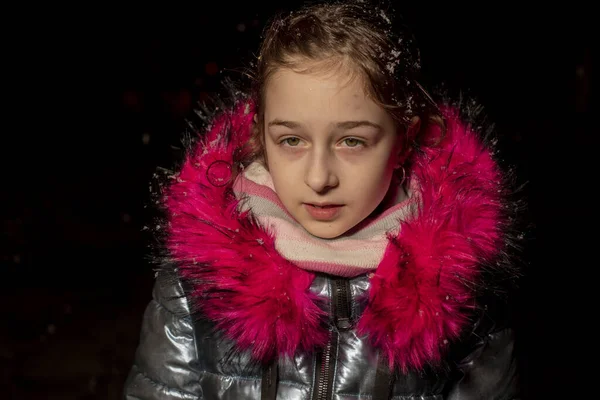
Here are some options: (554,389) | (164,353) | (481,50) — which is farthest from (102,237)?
(481,50)

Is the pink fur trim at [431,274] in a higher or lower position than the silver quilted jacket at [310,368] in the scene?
higher

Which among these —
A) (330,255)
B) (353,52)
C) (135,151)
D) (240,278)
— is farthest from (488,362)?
Result: (135,151)

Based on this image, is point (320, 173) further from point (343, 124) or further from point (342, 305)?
point (342, 305)

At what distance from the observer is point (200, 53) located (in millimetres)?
5105

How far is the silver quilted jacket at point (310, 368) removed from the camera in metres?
1.27

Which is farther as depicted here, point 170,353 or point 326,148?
point 170,353

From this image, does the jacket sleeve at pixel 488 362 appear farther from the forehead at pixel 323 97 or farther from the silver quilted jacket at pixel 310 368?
the forehead at pixel 323 97

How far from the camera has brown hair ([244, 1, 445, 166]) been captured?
123 cm

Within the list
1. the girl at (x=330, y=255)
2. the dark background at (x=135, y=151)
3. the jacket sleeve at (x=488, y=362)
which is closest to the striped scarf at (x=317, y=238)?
the girl at (x=330, y=255)

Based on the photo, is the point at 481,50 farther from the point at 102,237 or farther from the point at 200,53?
the point at 102,237

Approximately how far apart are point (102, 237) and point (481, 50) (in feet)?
11.3

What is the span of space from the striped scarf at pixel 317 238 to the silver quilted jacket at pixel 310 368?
5 centimetres

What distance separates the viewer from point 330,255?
50.5 inches

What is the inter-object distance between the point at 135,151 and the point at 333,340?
459 cm
